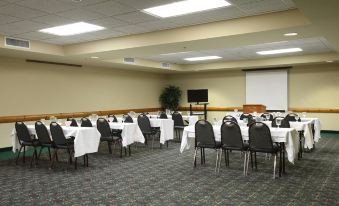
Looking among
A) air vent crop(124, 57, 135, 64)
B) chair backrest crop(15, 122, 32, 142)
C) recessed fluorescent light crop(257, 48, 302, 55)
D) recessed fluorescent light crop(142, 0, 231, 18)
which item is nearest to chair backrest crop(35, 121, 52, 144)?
chair backrest crop(15, 122, 32, 142)

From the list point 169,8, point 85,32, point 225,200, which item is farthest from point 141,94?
point 225,200

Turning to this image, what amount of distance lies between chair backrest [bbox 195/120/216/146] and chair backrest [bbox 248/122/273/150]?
71cm

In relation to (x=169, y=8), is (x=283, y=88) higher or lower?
lower

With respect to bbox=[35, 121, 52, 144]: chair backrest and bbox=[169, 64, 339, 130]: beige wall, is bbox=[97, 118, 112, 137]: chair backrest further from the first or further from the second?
bbox=[169, 64, 339, 130]: beige wall

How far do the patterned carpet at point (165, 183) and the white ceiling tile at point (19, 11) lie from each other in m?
2.73

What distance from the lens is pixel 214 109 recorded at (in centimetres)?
1413

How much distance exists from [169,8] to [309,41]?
15.5 ft

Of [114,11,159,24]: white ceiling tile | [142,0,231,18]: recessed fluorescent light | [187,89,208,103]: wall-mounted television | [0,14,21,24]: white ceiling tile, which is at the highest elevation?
[142,0,231,18]: recessed fluorescent light

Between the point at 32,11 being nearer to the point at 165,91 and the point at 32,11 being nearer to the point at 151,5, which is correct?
the point at 151,5

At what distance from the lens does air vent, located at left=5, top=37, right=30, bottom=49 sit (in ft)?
22.7

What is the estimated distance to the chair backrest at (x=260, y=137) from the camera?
5.01 m

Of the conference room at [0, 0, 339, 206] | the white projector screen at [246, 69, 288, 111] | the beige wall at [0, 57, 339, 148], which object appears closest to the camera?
the conference room at [0, 0, 339, 206]

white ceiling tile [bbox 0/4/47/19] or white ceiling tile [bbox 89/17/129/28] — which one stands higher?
white ceiling tile [bbox 89/17/129/28]

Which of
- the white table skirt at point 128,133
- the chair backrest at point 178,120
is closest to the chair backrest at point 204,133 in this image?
the white table skirt at point 128,133
